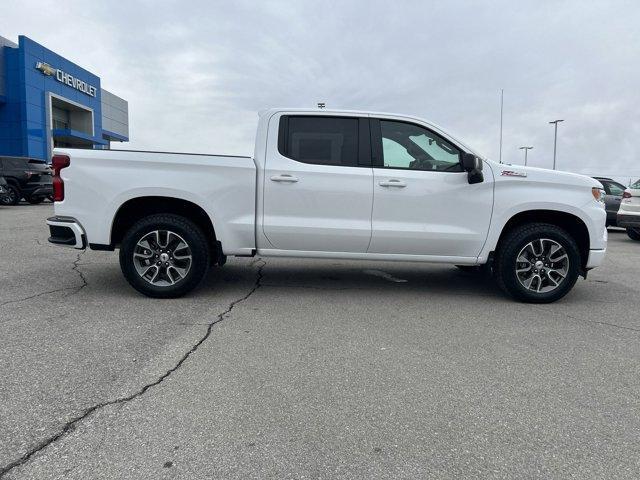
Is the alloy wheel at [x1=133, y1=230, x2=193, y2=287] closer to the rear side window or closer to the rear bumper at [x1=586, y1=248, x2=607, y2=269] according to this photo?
the rear side window

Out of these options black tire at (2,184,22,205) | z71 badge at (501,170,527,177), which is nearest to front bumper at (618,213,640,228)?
z71 badge at (501,170,527,177)

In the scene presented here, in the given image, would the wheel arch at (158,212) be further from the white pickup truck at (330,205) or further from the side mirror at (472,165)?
the side mirror at (472,165)

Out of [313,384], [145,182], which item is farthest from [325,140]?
[313,384]

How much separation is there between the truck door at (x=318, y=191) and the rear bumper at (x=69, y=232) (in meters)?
1.93

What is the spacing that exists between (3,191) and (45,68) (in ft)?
61.5

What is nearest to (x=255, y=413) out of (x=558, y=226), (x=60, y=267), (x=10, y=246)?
(x=558, y=226)

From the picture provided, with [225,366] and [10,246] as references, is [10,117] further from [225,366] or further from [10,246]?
[225,366]

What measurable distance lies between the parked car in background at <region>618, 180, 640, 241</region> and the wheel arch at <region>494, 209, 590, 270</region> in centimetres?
655

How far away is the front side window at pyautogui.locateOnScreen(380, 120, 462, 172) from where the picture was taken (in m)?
5.36

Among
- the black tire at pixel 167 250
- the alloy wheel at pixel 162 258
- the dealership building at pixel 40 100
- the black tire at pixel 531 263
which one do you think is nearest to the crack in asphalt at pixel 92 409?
the black tire at pixel 167 250

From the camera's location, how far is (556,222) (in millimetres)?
5617

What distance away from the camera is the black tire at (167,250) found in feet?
16.9

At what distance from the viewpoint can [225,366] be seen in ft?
11.3

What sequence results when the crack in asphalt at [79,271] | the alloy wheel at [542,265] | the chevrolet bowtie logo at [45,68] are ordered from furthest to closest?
the chevrolet bowtie logo at [45,68] < the crack in asphalt at [79,271] < the alloy wheel at [542,265]
